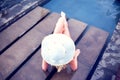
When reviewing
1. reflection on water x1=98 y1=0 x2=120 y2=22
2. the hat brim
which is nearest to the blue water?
reflection on water x1=98 y1=0 x2=120 y2=22

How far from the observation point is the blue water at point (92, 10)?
145 inches

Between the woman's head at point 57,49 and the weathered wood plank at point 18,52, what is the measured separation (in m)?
0.76

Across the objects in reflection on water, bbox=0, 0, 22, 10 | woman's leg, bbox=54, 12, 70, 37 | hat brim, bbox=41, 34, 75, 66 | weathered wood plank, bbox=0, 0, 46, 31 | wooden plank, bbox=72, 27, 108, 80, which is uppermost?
hat brim, bbox=41, 34, 75, 66

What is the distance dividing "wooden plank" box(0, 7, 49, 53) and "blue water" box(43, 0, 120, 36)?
549 mm

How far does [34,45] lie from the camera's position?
2.86 m

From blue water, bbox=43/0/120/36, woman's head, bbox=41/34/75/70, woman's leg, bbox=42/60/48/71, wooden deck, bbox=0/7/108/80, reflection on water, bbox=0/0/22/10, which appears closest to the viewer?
woman's head, bbox=41/34/75/70

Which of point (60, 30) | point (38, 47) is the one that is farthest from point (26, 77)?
point (60, 30)

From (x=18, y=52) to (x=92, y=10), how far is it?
1963mm

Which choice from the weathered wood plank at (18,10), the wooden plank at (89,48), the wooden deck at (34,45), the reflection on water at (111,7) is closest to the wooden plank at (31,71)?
the wooden deck at (34,45)

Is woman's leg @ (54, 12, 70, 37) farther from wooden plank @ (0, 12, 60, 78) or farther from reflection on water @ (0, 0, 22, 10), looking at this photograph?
reflection on water @ (0, 0, 22, 10)

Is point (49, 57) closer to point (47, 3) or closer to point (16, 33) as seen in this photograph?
point (16, 33)

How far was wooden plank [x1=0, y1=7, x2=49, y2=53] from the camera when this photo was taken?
9.54ft

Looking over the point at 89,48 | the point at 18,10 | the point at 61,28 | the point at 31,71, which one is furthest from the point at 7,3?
the point at 89,48

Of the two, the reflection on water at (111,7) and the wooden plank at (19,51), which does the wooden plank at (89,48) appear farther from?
the reflection on water at (111,7)
